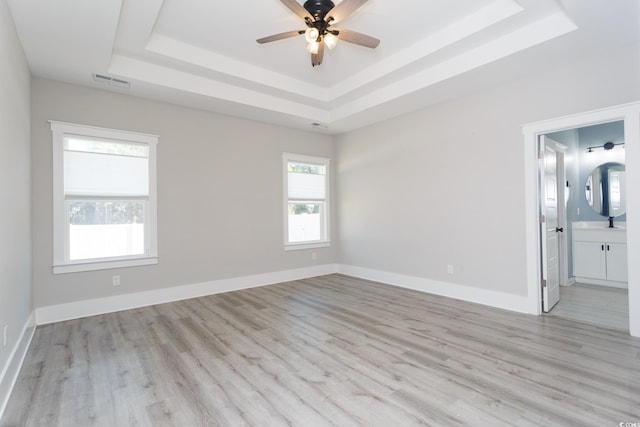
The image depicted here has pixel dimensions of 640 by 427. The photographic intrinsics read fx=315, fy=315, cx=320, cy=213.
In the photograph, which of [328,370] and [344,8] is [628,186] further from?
[328,370]

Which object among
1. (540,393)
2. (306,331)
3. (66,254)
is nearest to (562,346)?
(540,393)

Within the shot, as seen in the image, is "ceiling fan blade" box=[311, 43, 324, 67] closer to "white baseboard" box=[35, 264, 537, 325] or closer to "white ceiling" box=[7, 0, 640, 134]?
"white ceiling" box=[7, 0, 640, 134]

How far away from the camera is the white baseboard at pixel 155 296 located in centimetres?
366

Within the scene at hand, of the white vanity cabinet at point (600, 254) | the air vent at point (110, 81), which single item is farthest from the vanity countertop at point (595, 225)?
the air vent at point (110, 81)

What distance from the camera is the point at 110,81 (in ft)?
12.2

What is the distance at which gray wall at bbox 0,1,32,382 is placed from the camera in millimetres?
2195

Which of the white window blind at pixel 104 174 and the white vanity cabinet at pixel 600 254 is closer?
the white window blind at pixel 104 174

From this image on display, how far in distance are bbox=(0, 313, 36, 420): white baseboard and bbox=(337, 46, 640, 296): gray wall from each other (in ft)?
15.0

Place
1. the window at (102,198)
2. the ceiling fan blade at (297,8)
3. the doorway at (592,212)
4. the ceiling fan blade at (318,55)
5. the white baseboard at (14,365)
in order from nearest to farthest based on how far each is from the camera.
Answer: the white baseboard at (14,365) < the ceiling fan blade at (297,8) < the ceiling fan blade at (318,55) < the window at (102,198) < the doorway at (592,212)

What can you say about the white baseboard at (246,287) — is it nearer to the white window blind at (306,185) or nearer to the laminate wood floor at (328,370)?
the laminate wood floor at (328,370)

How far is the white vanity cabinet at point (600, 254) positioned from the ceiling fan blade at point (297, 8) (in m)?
5.34

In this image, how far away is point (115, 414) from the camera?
195 centimetres

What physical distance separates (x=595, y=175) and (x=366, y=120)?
392 centimetres

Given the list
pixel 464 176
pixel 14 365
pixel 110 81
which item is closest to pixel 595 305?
pixel 464 176
